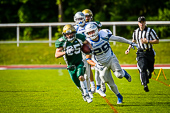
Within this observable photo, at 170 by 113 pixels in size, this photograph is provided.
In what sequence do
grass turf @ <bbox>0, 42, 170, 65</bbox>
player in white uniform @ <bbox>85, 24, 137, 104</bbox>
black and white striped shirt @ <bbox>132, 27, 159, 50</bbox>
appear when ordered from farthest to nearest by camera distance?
1. grass turf @ <bbox>0, 42, 170, 65</bbox>
2. black and white striped shirt @ <bbox>132, 27, 159, 50</bbox>
3. player in white uniform @ <bbox>85, 24, 137, 104</bbox>

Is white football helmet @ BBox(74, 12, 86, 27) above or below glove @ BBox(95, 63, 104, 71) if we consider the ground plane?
above

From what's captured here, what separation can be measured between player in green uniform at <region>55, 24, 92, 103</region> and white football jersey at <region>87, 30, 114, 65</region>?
33 cm

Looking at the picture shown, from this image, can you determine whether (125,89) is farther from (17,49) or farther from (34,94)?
(17,49)

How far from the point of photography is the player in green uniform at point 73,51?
22.6 ft

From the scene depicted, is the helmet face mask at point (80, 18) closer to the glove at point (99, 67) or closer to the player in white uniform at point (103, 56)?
the player in white uniform at point (103, 56)

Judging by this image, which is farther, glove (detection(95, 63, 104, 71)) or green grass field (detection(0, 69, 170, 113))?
glove (detection(95, 63, 104, 71))

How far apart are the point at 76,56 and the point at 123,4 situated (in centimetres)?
2440

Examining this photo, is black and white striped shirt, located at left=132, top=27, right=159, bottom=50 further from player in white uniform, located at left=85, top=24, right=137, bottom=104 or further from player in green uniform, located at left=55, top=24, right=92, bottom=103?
player in green uniform, located at left=55, top=24, right=92, bottom=103

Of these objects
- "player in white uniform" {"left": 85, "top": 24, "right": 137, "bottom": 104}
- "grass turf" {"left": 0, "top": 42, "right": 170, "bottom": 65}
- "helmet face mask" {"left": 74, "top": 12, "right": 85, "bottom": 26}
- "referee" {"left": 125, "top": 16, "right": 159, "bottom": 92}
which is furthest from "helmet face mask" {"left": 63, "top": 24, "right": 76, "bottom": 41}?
"grass turf" {"left": 0, "top": 42, "right": 170, "bottom": 65}

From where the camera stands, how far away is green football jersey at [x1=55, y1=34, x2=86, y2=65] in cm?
689

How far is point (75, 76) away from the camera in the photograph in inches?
281

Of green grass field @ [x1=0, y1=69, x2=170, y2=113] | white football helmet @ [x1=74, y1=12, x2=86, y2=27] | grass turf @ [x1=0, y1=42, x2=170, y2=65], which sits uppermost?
white football helmet @ [x1=74, y1=12, x2=86, y2=27]

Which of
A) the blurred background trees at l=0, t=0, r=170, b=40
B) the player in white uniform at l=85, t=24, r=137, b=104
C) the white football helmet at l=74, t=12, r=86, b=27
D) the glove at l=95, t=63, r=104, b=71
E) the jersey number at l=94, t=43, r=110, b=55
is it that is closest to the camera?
the glove at l=95, t=63, r=104, b=71

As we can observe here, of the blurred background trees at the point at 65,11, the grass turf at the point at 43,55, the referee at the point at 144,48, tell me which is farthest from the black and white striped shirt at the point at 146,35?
the blurred background trees at the point at 65,11
